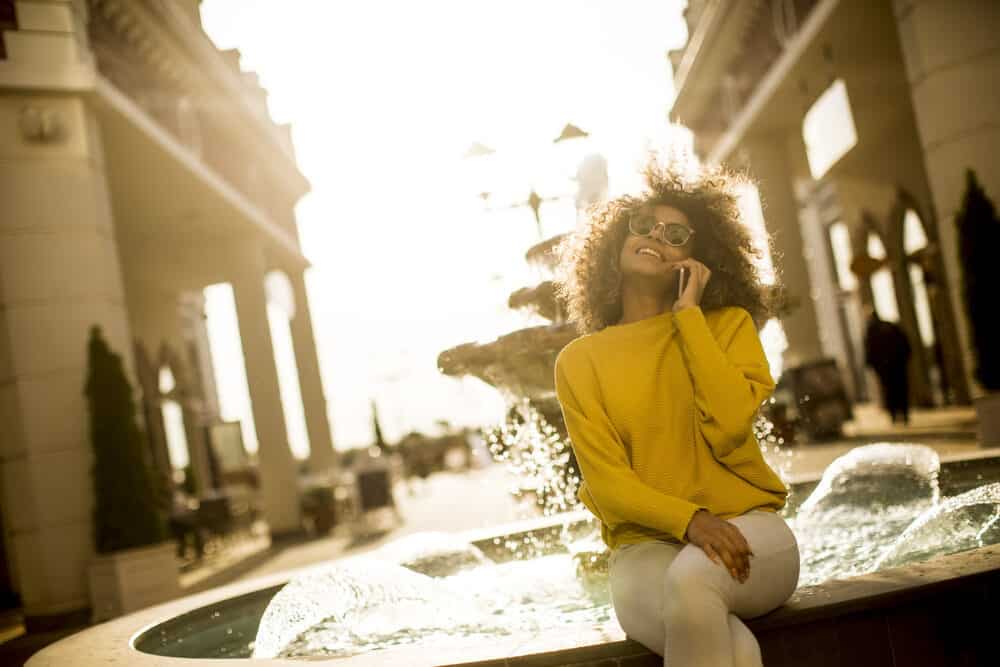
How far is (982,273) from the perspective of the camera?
9.30 metres

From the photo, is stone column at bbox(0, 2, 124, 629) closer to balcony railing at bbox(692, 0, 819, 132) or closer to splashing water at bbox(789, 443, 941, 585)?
splashing water at bbox(789, 443, 941, 585)

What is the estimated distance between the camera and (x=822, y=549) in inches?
171

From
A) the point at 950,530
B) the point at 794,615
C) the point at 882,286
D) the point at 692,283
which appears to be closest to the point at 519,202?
the point at 950,530

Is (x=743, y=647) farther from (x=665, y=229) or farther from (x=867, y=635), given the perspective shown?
(x=665, y=229)

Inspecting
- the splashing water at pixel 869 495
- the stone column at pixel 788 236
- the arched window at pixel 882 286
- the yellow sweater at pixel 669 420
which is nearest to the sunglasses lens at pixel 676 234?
the yellow sweater at pixel 669 420

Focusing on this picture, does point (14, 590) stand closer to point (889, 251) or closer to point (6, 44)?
point (6, 44)

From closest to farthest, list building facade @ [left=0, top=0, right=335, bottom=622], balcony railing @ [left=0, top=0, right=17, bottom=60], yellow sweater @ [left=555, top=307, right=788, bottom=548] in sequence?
yellow sweater @ [left=555, top=307, right=788, bottom=548] < building facade @ [left=0, top=0, right=335, bottom=622] < balcony railing @ [left=0, top=0, right=17, bottom=60]

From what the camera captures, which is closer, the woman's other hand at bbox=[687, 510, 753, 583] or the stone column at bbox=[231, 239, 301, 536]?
the woman's other hand at bbox=[687, 510, 753, 583]

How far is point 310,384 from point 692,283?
797 inches

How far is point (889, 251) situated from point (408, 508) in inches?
392

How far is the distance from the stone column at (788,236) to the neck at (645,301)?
14870mm

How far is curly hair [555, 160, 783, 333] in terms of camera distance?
9.52ft

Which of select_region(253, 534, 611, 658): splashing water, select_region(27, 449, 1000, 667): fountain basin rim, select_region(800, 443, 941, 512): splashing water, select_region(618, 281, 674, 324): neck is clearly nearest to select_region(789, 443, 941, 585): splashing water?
select_region(800, 443, 941, 512): splashing water

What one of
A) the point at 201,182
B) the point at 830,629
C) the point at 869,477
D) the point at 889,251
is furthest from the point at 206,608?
the point at 889,251
